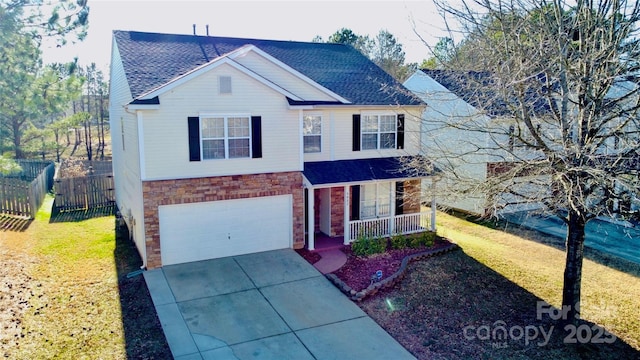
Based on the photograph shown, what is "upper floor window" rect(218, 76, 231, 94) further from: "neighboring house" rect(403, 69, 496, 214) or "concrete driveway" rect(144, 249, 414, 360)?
"neighboring house" rect(403, 69, 496, 214)

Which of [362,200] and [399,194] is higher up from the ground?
[399,194]

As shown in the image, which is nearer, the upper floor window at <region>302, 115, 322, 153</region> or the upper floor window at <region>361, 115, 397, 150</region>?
the upper floor window at <region>302, 115, 322, 153</region>

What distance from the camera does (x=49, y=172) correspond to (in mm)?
24391

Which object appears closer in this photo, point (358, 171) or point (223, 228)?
point (223, 228)

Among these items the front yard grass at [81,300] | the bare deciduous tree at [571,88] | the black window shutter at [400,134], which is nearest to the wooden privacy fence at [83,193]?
the front yard grass at [81,300]

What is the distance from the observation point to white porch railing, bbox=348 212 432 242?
1593 cm

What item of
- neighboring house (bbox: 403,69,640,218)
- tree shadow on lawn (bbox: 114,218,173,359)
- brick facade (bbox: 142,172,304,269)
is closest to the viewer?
tree shadow on lawn (bbox: 114,218,173,359)

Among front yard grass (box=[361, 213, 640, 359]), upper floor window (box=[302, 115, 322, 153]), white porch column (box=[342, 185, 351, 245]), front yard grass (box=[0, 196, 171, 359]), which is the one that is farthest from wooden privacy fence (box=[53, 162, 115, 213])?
front yard grass (box=[361, 213, 640, 359])

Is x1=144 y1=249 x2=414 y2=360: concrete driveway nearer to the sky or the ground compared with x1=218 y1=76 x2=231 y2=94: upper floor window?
nearer to the ground

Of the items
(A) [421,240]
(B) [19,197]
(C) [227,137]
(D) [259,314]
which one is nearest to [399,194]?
(A) [421,240]

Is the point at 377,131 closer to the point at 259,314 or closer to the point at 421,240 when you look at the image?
the point at 421,240

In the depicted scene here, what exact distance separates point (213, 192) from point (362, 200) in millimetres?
5924

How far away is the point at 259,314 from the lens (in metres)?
10.5

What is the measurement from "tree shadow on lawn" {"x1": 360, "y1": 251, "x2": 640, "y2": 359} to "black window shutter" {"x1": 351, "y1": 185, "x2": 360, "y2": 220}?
160 inches
